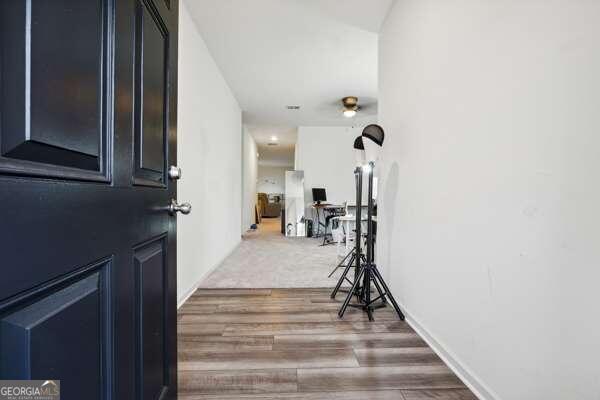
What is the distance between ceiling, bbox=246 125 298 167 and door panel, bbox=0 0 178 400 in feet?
20.4

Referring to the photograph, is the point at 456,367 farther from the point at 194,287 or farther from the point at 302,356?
the point at 194,287

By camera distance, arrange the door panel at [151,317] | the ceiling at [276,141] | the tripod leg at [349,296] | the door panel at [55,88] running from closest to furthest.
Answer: the door panel at [55,88] → the door panel at [151,317] → the tripod leg at [349,296] → the ceiling at [276,141]

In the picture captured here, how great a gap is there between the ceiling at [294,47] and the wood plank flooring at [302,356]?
8.53ft

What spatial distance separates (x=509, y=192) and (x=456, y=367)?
0.97 meters

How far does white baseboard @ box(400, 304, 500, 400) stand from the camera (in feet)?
4.28

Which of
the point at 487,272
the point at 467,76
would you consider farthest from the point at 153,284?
the point at 467,76

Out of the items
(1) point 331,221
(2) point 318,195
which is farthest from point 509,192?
(2) point 318,195

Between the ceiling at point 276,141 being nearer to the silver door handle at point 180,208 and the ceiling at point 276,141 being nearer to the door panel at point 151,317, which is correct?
the silver door handle at point 180,208

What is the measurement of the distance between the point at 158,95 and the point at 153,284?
2.07 ft

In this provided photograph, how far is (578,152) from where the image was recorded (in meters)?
0.90

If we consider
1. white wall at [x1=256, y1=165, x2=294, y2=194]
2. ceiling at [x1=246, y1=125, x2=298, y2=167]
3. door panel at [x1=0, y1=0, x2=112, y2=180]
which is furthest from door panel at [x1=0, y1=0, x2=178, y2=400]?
white wall at [x1=256, y1=165, x2=294, y2=194]

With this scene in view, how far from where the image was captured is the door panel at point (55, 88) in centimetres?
41

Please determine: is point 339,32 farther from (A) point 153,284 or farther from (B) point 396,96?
(A) point 153,284

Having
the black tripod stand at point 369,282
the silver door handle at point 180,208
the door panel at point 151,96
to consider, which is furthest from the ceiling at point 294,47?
the silver door handle at point 180,208
